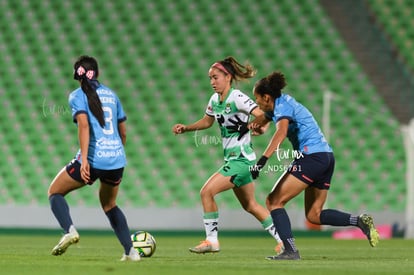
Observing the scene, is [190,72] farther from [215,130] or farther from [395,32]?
[395,32]

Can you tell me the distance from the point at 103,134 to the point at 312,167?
75.9 inches

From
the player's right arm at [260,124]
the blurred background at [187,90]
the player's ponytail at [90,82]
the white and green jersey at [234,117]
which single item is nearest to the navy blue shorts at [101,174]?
the player's ponytail at [90,82]

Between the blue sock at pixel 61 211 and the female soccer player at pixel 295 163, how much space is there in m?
1.66

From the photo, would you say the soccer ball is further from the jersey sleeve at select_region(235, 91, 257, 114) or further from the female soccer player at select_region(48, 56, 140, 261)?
the jersey sleeve at select_region(235, 91, 257, 114)

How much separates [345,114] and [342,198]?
184cm

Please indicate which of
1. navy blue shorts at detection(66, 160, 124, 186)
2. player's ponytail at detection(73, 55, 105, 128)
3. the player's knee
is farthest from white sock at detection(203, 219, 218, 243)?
player's ponytail at detection(73, 55, 105, 128)

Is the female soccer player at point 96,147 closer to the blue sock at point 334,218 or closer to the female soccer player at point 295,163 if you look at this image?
the female soccer player at point 295,163

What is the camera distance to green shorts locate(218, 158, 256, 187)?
29.8 ft

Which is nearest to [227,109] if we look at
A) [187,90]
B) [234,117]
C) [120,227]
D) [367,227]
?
[234,117]

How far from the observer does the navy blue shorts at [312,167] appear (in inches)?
326

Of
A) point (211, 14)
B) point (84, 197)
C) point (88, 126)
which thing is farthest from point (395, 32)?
point (88, 126)

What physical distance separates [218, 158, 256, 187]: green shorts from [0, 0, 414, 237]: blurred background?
7.03m

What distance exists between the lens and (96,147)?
759cm

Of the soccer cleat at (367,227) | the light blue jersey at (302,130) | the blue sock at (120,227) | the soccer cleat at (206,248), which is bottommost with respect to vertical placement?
the soccer cleat at (206,248)
